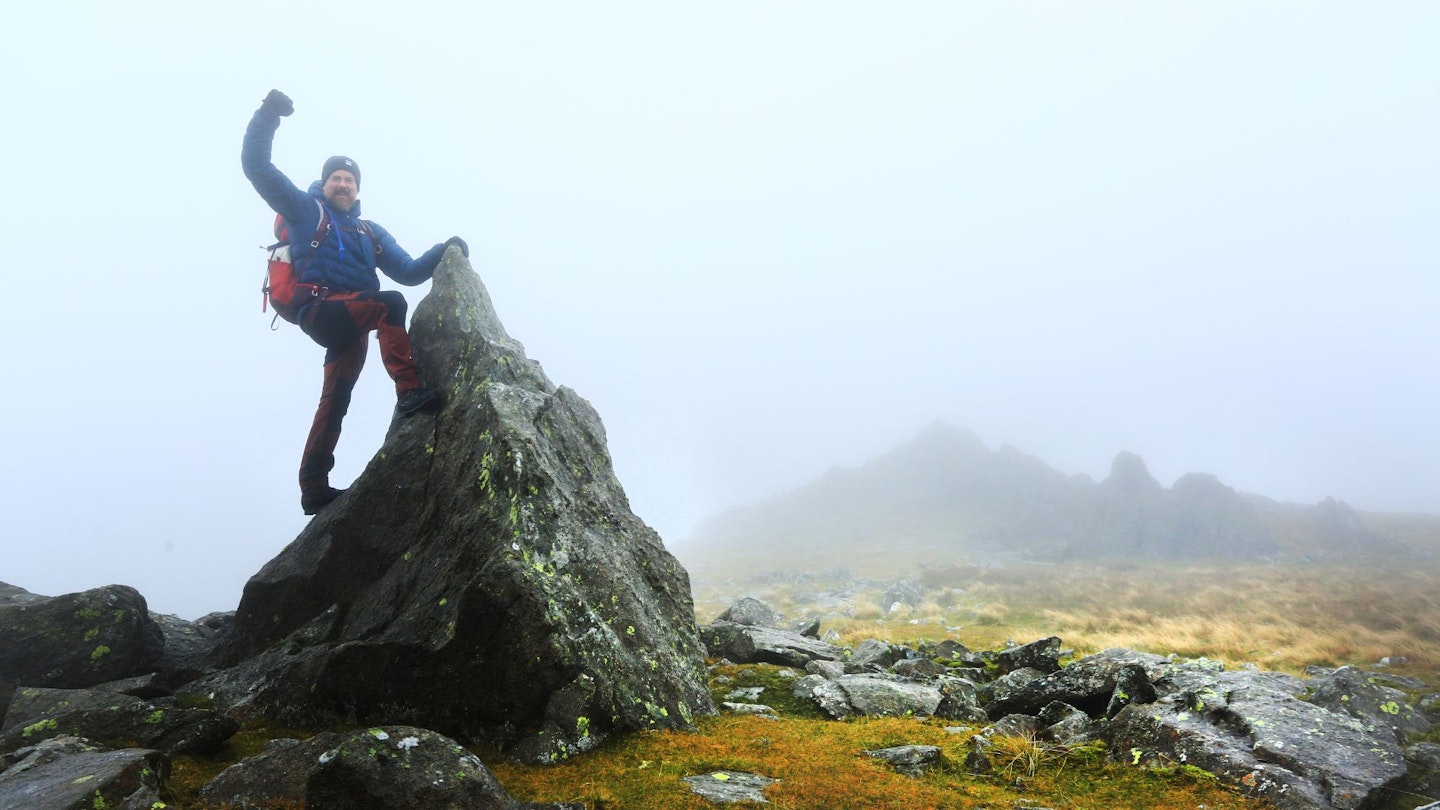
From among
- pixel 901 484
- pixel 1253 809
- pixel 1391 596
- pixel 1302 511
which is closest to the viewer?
pixel 1253 809

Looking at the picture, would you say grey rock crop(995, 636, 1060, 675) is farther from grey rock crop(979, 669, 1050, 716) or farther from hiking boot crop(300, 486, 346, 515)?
hiking boot crop(300, 486, 346, 515)

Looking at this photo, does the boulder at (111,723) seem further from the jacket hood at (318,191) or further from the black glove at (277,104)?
the black glove at (277,104)

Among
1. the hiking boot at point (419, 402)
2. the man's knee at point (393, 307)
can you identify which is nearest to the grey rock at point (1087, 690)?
the hiking boot at point (419, 402)

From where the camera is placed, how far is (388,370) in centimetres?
1219

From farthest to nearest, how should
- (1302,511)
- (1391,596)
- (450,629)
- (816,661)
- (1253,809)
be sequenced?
(1302,511)
(1391,596)
(816,661)
(450,629)
(1253,809)

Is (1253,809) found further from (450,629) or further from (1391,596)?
(1391,596)

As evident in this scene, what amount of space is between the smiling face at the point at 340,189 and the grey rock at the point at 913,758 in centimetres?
1329

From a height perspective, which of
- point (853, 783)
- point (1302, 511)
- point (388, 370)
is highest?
point (388, 370)

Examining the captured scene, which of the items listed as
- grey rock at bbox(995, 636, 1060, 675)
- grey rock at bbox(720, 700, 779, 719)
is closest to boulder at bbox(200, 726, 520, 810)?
grey rock at bbox(720, 700, 779, 719)

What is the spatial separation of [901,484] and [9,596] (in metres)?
182

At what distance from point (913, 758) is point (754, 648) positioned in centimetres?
835

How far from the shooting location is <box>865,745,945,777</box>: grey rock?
781cm

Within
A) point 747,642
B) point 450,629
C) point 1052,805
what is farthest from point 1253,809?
point 747,642

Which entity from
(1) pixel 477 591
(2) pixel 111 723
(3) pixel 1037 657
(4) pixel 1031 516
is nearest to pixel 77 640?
(2) pixel 111 723
